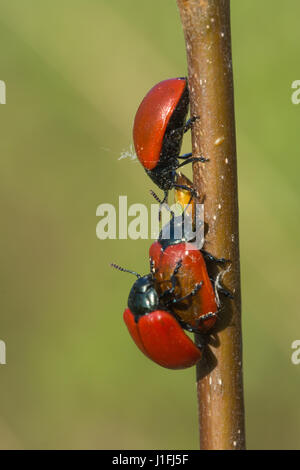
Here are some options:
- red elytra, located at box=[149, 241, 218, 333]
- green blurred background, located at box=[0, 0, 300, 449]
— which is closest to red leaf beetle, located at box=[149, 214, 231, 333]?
red elytra, located at box=[149, 241, 218, 333]

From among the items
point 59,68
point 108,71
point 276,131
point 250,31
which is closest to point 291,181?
point 276,131

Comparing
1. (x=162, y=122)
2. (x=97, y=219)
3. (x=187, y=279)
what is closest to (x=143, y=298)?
(x=187, y=279)

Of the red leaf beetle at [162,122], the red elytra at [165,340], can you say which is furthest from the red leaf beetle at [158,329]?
the red leaf beetle at [162,122]

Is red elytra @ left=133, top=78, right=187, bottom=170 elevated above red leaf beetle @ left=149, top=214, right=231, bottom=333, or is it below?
above

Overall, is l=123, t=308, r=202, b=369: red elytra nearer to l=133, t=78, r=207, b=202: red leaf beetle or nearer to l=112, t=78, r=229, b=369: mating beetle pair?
l=112, t=78, r=229, b=369: mating beetle pair

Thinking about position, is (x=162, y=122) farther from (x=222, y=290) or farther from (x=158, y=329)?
(x=222, y=290)

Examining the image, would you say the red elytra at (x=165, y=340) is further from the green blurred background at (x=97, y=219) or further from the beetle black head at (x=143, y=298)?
the green blurred background at (x=97, y=219)
